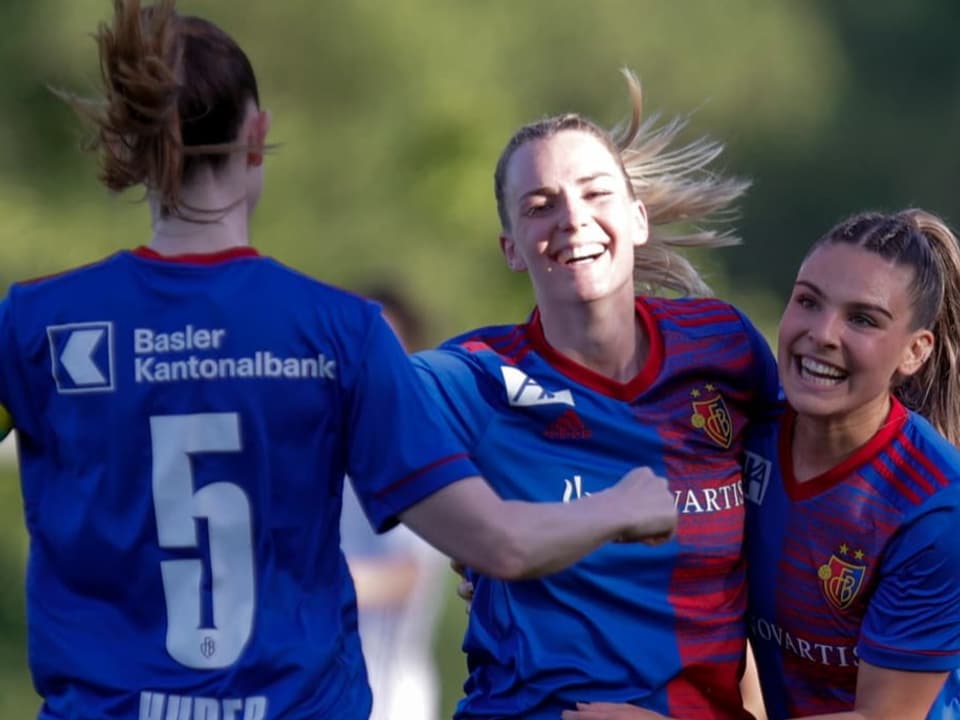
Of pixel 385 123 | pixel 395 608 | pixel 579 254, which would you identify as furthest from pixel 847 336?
pixel 385 123

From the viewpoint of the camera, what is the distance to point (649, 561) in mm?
3457

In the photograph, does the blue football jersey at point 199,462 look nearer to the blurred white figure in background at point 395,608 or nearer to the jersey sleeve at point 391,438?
the jersey sleeve at point 391,438

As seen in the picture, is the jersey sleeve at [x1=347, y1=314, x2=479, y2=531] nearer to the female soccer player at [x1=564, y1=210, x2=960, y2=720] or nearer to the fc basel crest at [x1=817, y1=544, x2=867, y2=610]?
the female soccer player at [x1=564, y1=210, x2=960, y2=720]

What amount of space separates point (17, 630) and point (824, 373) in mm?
7327

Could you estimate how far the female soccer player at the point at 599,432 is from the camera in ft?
11.3

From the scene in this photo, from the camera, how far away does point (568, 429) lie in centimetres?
350

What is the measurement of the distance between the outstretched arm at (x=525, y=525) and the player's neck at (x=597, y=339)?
806 mm

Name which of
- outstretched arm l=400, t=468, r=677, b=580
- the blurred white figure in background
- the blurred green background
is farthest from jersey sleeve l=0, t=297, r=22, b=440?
the blurred green background

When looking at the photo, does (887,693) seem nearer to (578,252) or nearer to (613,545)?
(613,545)

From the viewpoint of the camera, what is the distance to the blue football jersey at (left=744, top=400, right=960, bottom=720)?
10.9ft

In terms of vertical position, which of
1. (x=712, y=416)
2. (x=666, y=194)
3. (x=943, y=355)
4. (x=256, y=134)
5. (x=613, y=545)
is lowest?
(x=613, y=545)

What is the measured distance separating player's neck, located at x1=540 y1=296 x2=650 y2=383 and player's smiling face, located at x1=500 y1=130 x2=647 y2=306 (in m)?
0.03

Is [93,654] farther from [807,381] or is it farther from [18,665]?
[18,665]

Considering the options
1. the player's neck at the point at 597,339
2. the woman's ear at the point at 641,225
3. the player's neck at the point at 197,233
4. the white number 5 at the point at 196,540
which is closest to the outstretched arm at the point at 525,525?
the white number 5 at the point at 196,540
